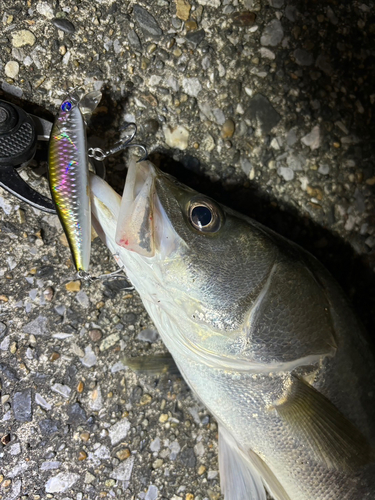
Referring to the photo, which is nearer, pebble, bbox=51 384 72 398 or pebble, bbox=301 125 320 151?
pebble, bbox=51 384 72 398

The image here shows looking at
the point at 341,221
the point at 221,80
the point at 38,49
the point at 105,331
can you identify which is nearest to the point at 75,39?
the point at 38,49

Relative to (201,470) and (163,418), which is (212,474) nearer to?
(201,470)

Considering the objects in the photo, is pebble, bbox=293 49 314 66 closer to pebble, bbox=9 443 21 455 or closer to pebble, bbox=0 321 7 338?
pebble, bbox=0 321 7 338

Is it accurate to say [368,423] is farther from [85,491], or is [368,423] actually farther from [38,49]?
[38,49]

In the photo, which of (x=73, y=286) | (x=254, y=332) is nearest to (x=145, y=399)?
(x=73, y=286)

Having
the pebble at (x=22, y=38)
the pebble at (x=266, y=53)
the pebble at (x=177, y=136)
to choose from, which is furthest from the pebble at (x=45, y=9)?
the pebble at (x=266, y=53)

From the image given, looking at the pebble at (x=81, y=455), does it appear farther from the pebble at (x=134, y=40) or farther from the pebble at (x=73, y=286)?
the pebble at (x=134, y=40)

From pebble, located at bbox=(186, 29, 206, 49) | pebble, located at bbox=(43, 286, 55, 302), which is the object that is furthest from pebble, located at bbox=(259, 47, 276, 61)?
pebble, located at bbox=(43, 286, 55, 302)
